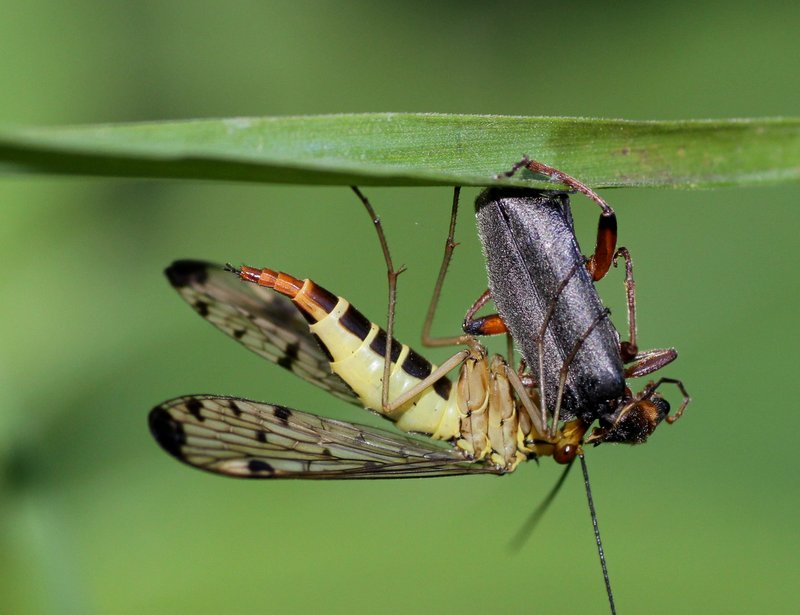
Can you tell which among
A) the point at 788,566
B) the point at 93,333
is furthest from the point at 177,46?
the point at 788,566

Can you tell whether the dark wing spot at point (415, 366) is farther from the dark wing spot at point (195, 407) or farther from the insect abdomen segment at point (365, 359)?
the dark wing spot at point (195, 407)

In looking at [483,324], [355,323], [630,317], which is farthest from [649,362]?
[355,323]

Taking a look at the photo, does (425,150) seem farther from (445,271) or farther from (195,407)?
(195,407)

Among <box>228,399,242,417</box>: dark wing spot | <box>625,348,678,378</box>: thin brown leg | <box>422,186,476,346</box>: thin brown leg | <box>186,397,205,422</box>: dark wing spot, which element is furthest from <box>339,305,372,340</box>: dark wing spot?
<box>625,348,678,378</box>: thin brown leg

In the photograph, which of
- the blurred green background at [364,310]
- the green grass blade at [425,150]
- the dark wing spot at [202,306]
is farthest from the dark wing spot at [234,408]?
the green grass blade at [425,150]

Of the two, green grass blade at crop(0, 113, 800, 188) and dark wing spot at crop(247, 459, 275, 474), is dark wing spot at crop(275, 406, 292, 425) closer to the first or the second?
dark wing spot at crop(247, 459, 275, 474)

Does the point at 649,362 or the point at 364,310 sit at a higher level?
the point at 364,310

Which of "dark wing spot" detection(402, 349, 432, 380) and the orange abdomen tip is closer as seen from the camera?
the orange abdomen tip
